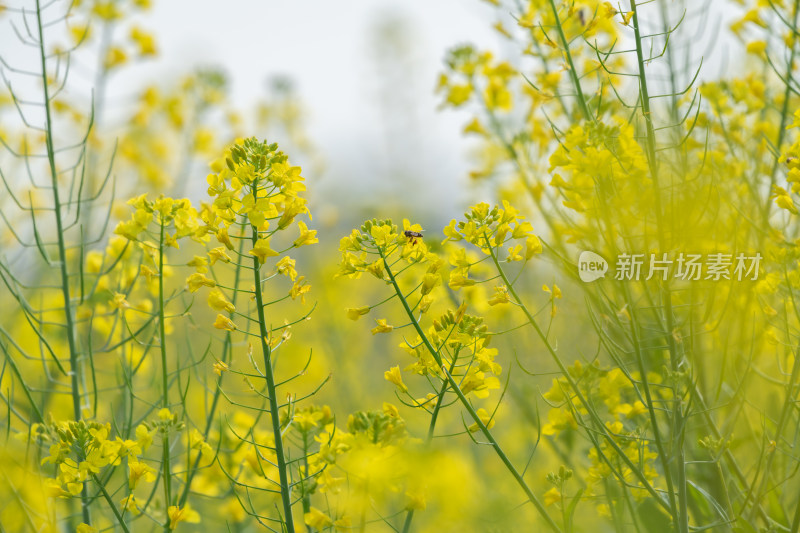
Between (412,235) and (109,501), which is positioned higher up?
(412,235)

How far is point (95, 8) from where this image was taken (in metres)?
3.35

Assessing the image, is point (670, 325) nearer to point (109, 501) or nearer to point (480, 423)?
point (480, 423)

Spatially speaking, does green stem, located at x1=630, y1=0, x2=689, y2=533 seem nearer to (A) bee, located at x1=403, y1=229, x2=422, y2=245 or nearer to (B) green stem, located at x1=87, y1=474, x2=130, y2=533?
(A) bee, located at x1=403, y1=229, x2=422, y2=245

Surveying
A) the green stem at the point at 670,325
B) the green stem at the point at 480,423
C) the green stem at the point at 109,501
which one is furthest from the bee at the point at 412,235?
the green stem at the point at 109,501

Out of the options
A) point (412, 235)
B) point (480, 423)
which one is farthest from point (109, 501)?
point (412, 235)

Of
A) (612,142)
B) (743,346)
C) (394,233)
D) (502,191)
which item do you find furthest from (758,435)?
(502,191)

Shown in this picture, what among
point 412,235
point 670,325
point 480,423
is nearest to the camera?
point 480,423

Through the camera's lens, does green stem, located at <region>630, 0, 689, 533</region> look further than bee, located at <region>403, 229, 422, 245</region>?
No

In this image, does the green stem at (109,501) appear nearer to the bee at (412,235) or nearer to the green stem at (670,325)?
the bee at (412,235)

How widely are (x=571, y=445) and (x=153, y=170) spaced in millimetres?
3169

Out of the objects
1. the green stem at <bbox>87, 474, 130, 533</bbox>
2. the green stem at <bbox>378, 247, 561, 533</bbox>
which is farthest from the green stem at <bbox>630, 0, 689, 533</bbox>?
the green stem at <bbox>87, 474, 130, 533</bbox>

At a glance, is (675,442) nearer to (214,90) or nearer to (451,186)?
(214,90)

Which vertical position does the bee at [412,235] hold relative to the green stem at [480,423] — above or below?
above

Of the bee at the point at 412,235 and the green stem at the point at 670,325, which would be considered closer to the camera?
the green stem at the point at 670,325
